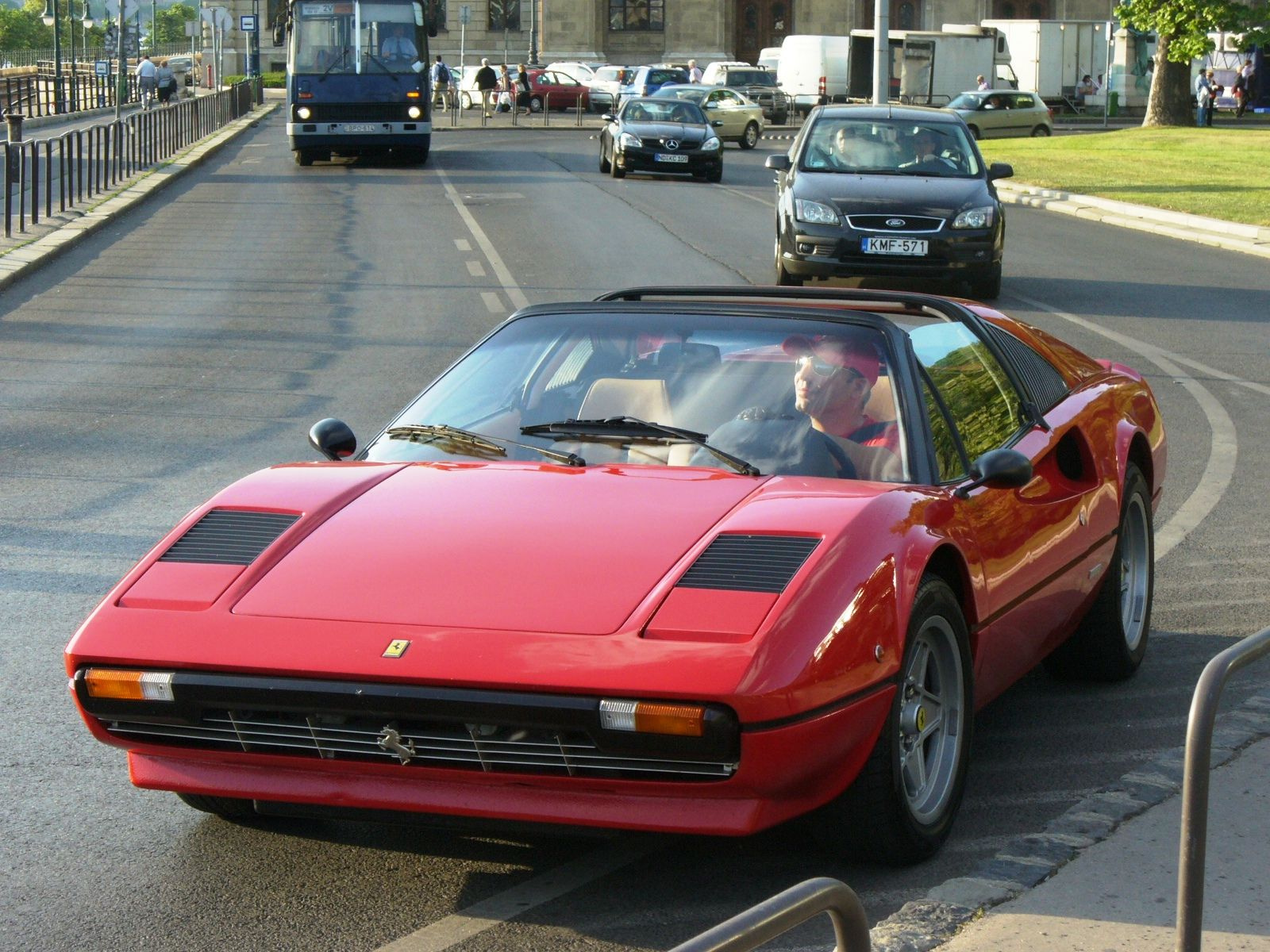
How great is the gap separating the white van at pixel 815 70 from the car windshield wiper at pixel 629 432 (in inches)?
2220

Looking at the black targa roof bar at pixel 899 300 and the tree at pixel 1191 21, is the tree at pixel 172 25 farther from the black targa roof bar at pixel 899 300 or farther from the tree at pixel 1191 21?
the black targa roof bar at pixel 899 300

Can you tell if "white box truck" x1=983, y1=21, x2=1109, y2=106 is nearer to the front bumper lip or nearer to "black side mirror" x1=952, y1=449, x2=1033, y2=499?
the front bumper lip

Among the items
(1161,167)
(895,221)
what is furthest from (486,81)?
(895,221)

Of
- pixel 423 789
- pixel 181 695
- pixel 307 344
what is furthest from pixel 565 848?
pixel 307 344

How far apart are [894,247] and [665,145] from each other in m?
16.8

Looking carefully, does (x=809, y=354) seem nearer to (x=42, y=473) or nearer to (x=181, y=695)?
(x=181, y=695)

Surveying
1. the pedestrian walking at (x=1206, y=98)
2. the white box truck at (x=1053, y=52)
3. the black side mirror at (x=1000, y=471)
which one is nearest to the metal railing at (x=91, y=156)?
the black side mirror at (x=1000, y=471)

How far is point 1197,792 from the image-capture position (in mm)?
3189

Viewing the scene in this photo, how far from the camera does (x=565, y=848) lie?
4477 millimetres

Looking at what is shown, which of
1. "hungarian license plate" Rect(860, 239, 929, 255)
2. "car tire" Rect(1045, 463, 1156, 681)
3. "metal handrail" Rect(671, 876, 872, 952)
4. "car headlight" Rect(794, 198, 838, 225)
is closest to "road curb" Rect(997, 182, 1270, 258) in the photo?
"hungarian license plate" Rect(860, 239, 929, 255)

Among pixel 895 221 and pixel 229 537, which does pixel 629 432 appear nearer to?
pixel 229 537

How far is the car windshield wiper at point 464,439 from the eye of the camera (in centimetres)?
498

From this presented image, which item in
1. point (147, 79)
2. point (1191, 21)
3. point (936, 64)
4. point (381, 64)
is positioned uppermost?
point (936, 64)

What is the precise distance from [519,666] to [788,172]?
1462 centimetres
